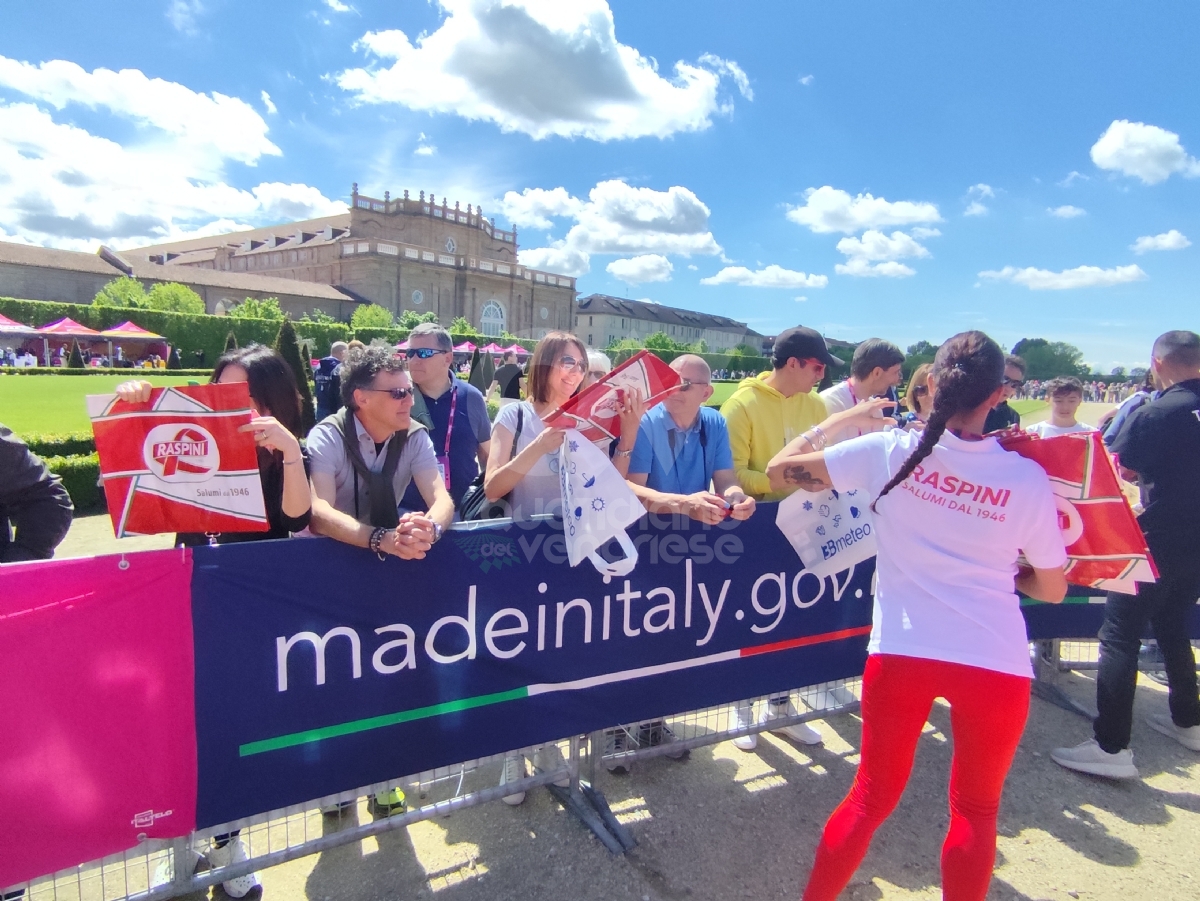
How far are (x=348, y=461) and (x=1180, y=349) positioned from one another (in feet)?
14.4

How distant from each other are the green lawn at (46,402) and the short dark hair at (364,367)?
698 centimetres

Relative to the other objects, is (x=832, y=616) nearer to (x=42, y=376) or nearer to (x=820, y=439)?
(x=820, y=439)

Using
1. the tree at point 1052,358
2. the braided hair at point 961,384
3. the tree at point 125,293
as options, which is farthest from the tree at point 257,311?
the tree at point 1052,358

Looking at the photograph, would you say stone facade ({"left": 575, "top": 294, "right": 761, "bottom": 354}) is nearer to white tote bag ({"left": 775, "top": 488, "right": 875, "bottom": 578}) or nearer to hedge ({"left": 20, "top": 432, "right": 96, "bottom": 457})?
hedge ({"left": 20, "top": 432, "right": 96, "bottom": 457})

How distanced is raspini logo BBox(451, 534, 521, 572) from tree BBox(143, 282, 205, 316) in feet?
197

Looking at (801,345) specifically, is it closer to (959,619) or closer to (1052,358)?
(959,619)

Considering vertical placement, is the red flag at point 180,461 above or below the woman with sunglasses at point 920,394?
below

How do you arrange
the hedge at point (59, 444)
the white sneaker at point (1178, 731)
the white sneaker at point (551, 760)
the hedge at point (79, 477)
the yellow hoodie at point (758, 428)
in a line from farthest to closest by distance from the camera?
1. the hedge at point (59, 444)
2. the hedge at point (79, 477)
3. the white sneaker at point (1178, 731)
4. the yellow hoodie at point (758, 428)
5. the white sneaker at point (551, 760)

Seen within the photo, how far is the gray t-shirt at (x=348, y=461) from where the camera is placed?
282 cm

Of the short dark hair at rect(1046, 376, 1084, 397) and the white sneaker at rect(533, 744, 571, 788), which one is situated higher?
the short dark hair at rect(1046, 376, 1084, 397)

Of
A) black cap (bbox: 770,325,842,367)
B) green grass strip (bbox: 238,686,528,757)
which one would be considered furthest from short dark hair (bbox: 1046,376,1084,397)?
green grass strip (bbox: 238,686,528,757)

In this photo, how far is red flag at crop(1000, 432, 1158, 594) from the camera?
2.40 metres

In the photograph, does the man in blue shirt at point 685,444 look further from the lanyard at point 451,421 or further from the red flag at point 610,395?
the lanyard at point 451,421

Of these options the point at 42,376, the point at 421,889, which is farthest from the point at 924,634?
the point at 42,376
